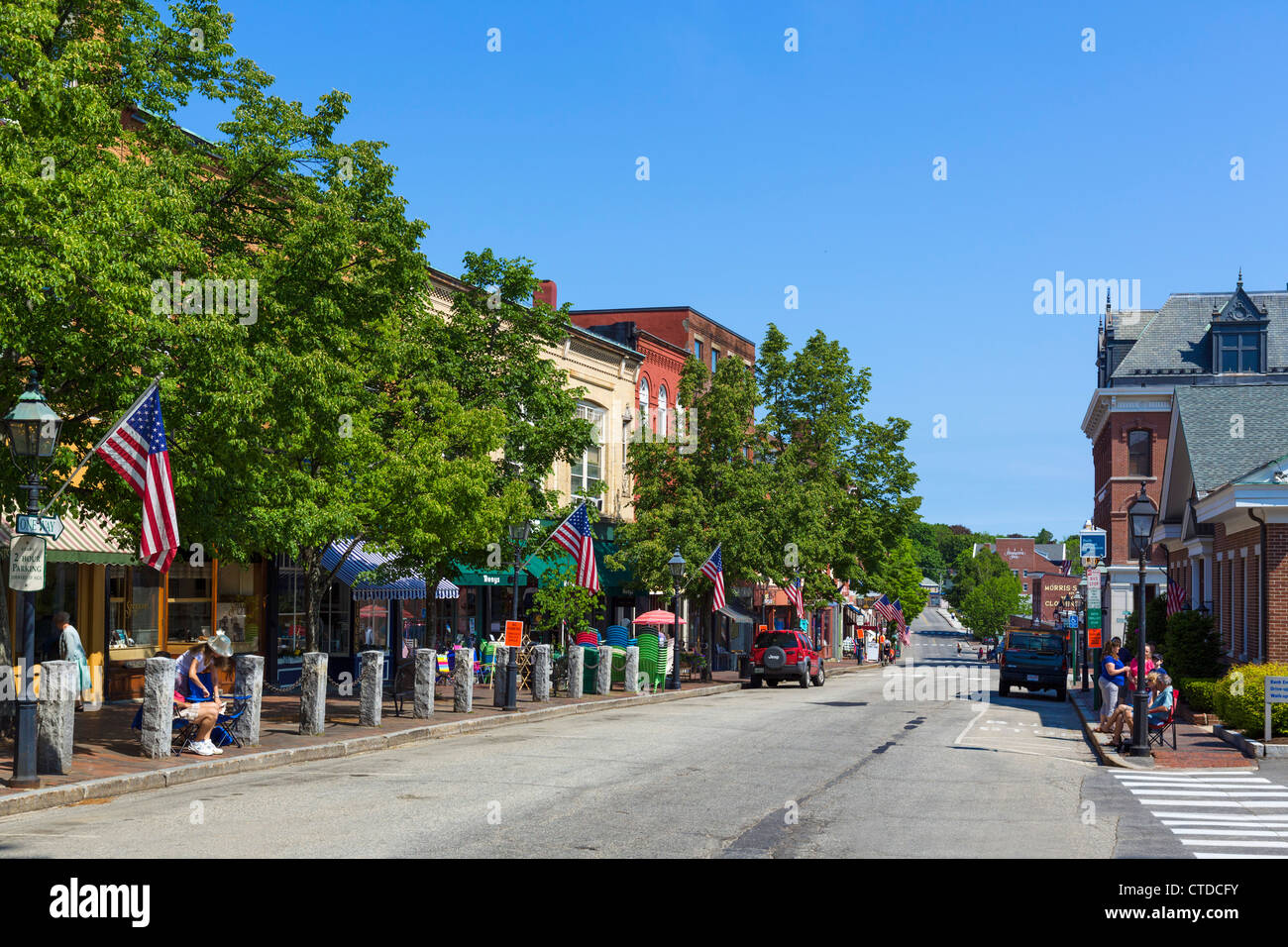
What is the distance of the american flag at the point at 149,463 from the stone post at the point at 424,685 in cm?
833

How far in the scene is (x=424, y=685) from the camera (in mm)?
22875

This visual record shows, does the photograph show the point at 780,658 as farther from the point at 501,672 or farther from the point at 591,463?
the point at 501,672

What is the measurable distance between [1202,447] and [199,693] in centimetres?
2452

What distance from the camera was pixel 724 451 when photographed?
43062mm

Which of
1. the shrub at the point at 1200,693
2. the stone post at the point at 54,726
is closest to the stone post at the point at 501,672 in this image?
the stone post at the point at 54,726

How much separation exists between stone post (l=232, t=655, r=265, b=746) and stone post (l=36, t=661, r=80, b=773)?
11.0 ft

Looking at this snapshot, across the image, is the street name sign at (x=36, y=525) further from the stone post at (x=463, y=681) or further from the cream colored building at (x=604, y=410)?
the cream colored building at (x=604, y=410)

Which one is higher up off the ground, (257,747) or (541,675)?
(257,747)

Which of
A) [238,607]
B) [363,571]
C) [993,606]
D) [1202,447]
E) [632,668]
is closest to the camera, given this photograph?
[363,571]

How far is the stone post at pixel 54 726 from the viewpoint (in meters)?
14.0

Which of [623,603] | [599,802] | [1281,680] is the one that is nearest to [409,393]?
[599,802]

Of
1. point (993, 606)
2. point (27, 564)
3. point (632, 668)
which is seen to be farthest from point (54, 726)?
point (993, 606)

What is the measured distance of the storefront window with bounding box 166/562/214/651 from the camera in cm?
2620

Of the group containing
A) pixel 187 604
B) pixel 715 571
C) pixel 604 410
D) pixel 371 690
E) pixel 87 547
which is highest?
pixel 604 410
